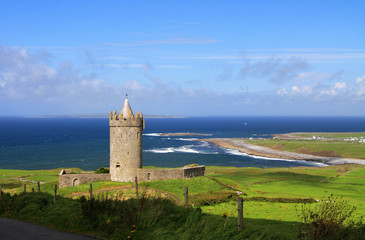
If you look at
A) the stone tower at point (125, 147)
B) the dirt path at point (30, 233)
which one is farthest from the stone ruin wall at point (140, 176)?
the dirt path at point (30, 233)

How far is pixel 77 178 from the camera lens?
37438 millimetres

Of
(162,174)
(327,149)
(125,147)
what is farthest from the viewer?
(327,149)

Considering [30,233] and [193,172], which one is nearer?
[30,233]

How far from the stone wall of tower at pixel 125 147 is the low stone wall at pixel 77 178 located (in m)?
1.76

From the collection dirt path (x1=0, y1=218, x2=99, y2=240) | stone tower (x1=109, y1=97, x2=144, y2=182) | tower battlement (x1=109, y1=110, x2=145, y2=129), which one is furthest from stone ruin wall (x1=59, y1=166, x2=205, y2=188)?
dirt path (x1=0, y1=218, x2=99, y2=240)

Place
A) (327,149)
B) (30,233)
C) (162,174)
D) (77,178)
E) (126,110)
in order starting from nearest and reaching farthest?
(30,233) < (162,174) < (77,178) < (126,110) < (327,149)

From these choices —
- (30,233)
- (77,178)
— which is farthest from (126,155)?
(30,233)

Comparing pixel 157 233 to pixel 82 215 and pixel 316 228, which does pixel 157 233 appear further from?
pixel 316 228

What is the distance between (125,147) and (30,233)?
2202 cm

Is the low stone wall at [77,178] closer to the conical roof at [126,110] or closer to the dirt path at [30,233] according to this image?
the conical roof at [126,110]

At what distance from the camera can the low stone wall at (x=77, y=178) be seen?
122 feet

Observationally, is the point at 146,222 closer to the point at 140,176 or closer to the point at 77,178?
A: the point at 140,176

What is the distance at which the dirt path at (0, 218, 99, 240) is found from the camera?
14.1 meters

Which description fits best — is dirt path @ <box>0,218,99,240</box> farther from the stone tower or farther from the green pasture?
the green pasture
